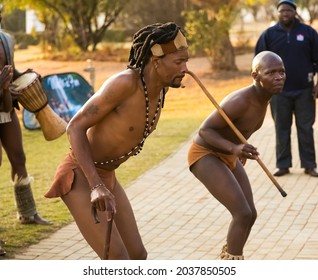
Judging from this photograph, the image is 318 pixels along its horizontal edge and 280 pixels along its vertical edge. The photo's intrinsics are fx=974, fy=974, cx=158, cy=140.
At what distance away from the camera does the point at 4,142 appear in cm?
827

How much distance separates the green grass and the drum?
2.85ft

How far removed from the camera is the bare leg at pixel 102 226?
5293 mm

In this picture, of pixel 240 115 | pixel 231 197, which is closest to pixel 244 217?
pixel 231 197

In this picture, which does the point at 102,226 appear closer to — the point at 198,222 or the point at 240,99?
the point at 240,99

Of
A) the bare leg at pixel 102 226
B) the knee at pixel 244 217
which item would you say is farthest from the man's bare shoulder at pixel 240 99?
the bare leg at pixel 102 226

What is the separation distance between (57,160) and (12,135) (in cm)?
436

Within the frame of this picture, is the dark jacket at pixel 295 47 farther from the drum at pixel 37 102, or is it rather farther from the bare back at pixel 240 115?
the bare back at pixel 240 115

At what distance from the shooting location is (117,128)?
545cm

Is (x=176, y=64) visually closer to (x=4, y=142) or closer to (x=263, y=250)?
(x=263, y=250)

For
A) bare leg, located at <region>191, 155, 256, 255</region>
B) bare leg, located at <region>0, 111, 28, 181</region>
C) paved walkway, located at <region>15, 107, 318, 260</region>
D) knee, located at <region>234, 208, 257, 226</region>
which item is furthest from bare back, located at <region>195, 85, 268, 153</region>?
bare leg, located at <region>0, 111, 28, 181</region>

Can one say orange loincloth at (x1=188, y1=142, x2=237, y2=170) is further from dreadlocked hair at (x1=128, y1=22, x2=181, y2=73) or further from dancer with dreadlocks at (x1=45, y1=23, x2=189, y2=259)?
dreadlocked hair at (x1=128, y1=22, x2=181, y2=73)

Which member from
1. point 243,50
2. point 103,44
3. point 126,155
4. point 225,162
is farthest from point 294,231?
point 103,44

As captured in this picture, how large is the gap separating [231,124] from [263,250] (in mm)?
1845
